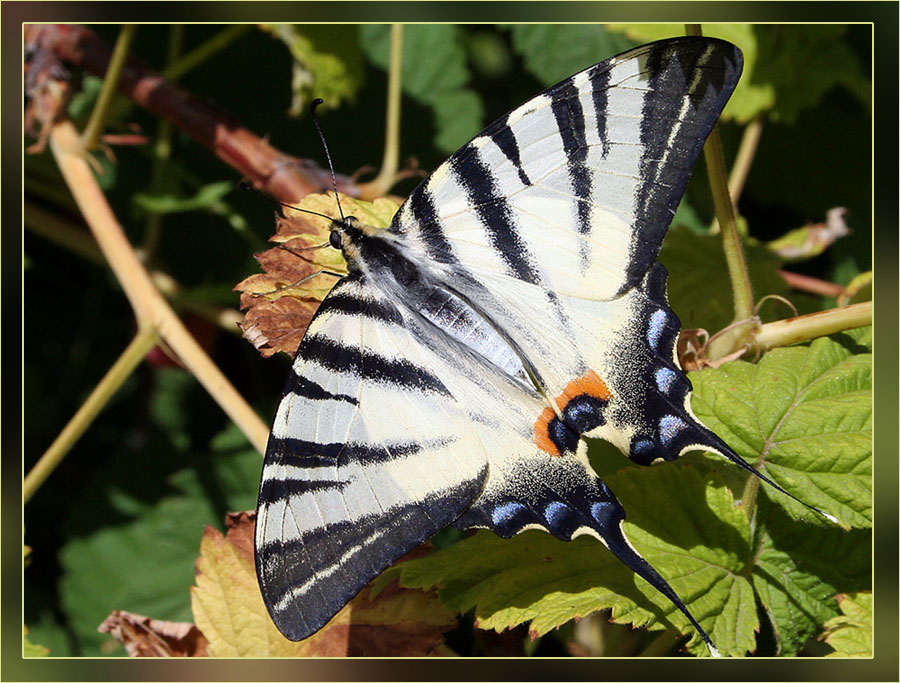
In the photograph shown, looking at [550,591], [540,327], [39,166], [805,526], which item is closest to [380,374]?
[540,327]

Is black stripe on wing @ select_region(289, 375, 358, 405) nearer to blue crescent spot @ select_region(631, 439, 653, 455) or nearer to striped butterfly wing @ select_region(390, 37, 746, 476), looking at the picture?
striped butterfly wing @ select_region(390, 37, 746, 476)

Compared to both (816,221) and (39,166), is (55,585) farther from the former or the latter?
(816,221)

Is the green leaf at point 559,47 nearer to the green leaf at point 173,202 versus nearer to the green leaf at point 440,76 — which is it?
the green leaf at point 440,76

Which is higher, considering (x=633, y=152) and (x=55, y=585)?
(x=633, y=152)

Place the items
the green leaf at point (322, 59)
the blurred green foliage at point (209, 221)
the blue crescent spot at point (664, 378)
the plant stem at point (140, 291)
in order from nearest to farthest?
the blue crescent spot at point (664, 378)
the plant stem at point (140, 291)
the green leaf at point (322, 59)
the blurred green foliage at point (209, 221)

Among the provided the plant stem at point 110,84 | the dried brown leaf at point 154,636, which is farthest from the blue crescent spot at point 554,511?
the plant stem at point 110,84

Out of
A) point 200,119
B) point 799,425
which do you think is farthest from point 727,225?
point 200,119
